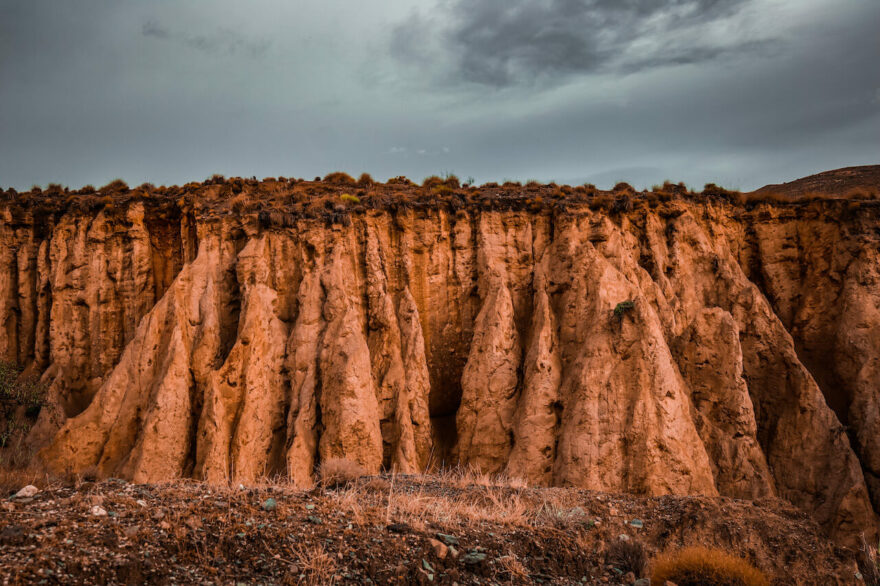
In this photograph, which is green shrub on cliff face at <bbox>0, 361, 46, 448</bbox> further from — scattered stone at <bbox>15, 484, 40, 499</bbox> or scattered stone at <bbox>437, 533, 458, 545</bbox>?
scattered stone at <bbox>437, 533, 458, 545</bbox>

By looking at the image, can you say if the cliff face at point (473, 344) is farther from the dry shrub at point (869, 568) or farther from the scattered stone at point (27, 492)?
the scattered stone at point (27, 492)

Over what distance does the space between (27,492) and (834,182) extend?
39180 mm

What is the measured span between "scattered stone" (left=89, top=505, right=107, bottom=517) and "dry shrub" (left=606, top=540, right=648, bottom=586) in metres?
6.50

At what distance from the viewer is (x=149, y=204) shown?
21.5 m

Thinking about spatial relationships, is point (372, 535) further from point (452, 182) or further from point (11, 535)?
point (452, 182)

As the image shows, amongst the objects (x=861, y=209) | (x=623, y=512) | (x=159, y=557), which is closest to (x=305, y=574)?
(x=159, y=557)

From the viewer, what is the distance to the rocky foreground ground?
593 cm

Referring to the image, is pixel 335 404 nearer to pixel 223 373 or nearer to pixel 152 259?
pixel 223 373

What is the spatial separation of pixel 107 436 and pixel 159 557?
13.3 metres

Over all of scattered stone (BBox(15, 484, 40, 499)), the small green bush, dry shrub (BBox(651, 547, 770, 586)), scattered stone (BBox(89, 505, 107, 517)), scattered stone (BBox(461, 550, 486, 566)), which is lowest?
dry shrub (BBox(651, 547, 770, 586))

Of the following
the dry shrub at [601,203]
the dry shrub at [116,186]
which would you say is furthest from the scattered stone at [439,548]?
the dry shrub at [116,186]

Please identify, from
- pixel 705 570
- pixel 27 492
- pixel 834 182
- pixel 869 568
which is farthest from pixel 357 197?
pixel 834 182

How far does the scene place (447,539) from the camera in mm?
7406

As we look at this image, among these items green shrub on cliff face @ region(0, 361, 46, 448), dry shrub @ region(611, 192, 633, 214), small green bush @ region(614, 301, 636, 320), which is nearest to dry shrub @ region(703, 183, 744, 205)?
dry shrub @ region(611, 192, 633, 214)
